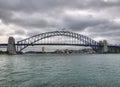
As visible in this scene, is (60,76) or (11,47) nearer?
(60,76)

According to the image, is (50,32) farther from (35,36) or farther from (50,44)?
(50,44)

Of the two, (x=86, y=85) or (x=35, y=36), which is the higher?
(x=35, y=36)

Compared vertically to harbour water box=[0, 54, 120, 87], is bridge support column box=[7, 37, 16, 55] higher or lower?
higher

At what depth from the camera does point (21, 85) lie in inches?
857

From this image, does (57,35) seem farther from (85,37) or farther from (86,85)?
(86,85)

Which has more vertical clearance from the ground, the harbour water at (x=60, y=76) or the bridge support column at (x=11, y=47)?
the bridge support column at (x=11, y=47)

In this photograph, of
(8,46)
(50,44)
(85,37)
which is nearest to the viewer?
(50,44)

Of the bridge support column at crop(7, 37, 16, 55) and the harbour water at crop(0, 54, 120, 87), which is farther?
the bridge support column at crop(7, 37, 16, 55)

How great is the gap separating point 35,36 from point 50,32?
39.6 feet

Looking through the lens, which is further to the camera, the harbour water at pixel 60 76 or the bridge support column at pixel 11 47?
the bridge support column at pixel 11 47

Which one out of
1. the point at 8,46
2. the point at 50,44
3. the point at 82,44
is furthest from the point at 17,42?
the point at 82,44

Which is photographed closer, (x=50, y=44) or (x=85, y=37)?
(x=50, y=44)

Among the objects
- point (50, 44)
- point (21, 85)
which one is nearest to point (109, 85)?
point (21, 85)

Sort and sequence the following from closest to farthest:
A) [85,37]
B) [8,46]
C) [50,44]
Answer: [50,44], [8,46], [85,37]
